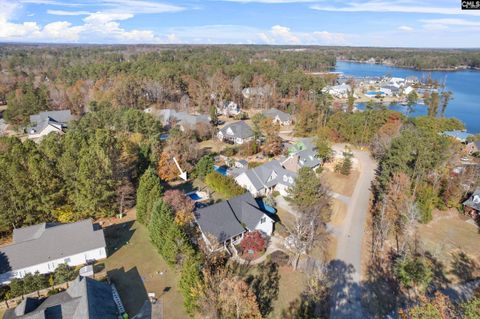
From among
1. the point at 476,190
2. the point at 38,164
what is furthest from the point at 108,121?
the point at 476,190

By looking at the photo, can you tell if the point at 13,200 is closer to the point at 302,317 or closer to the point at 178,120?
the point at 302,317

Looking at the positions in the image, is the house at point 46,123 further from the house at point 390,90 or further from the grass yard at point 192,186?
the house at point 390,90

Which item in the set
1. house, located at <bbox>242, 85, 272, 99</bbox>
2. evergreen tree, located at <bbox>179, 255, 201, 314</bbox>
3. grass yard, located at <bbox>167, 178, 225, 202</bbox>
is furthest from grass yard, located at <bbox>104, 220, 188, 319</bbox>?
house, located at <bbox>242, 85, 272, 99</bbox>

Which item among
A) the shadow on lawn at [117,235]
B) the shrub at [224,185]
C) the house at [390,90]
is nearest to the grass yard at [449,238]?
the shrub at [224,185]

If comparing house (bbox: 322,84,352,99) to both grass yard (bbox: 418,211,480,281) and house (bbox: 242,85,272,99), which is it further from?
grass yard (bbox: 418,211,480,281)

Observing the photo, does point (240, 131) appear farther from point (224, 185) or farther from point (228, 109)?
point (224, 185)

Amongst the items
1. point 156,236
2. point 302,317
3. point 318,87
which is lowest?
point 302,317

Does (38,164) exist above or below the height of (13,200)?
above
